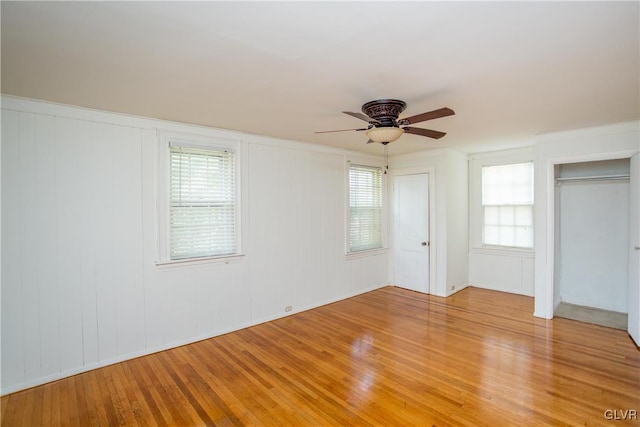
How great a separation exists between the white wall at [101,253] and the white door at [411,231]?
2536 mm

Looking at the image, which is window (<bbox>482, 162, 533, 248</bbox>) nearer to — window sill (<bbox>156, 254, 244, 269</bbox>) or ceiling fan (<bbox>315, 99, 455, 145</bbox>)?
ceiling fan (<bbox>315, 99, 455, 145</bbox>)

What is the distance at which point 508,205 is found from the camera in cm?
547

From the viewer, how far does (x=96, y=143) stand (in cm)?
305

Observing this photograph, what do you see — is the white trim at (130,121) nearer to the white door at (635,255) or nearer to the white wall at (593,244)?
the white door at (635,255)

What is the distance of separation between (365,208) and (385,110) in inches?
118

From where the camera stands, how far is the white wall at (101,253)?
2.71 metres

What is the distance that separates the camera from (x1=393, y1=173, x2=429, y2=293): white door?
5.50 meters

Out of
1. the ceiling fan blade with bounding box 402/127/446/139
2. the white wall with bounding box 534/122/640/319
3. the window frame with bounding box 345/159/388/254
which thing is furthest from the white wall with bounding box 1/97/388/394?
the white wall with bounding box 534/122/640/319

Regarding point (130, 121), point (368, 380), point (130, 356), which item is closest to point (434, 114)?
point (368, 380)

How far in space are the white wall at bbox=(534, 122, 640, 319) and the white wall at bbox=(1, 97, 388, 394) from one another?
3.55 m

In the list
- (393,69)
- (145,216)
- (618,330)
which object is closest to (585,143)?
(618,330)

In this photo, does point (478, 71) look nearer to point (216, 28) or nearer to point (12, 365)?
point (216, 28)

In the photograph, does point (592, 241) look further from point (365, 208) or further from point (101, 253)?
point (101, 253)

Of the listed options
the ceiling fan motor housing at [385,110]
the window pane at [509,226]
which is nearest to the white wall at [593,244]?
the window pane at [509,226]
